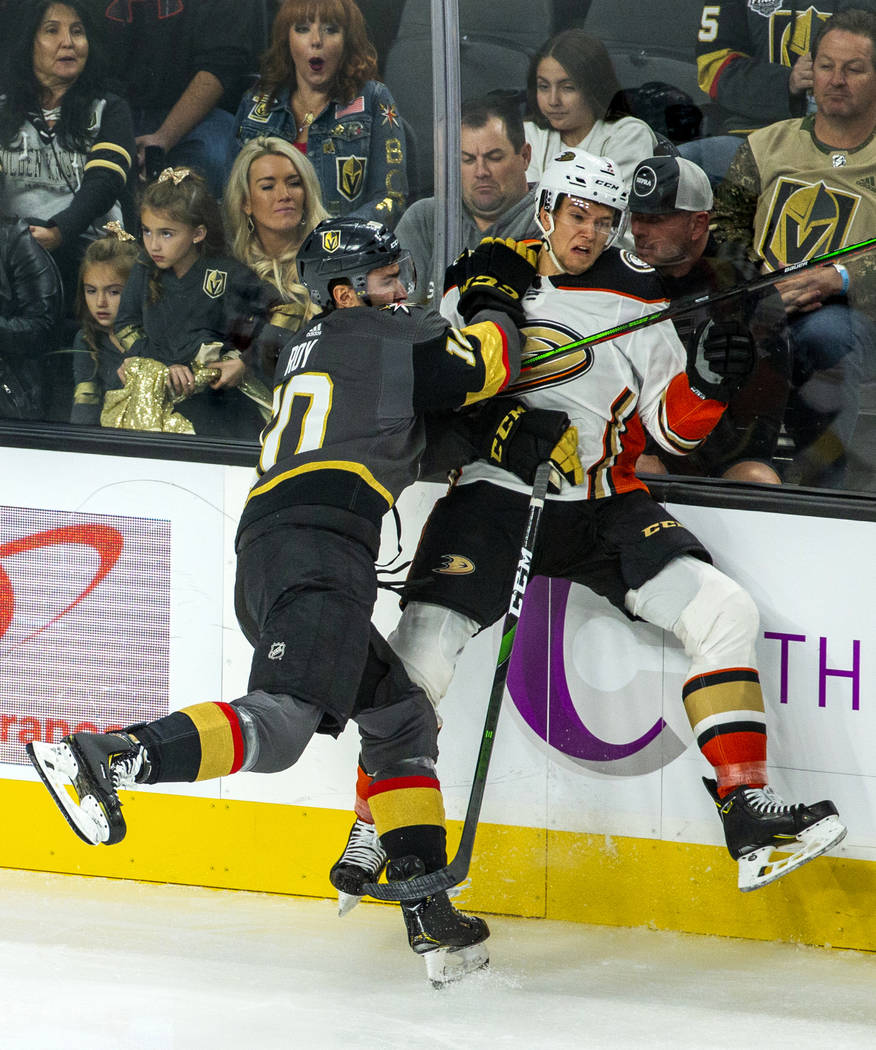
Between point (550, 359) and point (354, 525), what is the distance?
54cm

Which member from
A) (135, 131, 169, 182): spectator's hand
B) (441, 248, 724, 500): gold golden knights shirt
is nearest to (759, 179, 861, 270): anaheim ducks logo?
(441, 248, 724, 500): gold golden knights shirt

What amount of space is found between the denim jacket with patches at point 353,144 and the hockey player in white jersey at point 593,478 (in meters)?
0.38

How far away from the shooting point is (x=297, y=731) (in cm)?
243

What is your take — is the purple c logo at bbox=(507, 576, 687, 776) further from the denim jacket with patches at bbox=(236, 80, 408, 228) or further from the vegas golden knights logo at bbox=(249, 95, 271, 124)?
the vegas golden knights logo at bbox=(249, 95, 271, 124)

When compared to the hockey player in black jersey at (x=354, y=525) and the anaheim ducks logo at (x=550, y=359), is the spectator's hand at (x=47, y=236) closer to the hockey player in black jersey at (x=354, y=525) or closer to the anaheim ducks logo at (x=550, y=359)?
the hockey player in black jersey at (x=354, y=525)

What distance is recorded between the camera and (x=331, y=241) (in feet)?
9.09

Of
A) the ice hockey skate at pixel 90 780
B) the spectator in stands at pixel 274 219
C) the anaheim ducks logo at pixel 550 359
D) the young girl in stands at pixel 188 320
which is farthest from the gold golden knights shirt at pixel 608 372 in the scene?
the ice hockey skate at pixel 90 780

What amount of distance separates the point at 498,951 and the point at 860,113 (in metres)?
1.78

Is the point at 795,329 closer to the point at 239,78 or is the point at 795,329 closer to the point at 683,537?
the point at 683,537

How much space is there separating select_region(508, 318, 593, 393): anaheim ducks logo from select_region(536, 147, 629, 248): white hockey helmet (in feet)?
0.60

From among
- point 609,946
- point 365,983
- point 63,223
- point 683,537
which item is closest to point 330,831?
point 365,983

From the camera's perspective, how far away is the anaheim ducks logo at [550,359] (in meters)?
2.84

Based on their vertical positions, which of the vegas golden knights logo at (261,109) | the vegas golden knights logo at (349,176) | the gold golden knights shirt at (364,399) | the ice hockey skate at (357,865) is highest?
the vegas golden knights logo at (261,109)

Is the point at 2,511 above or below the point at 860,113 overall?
below
